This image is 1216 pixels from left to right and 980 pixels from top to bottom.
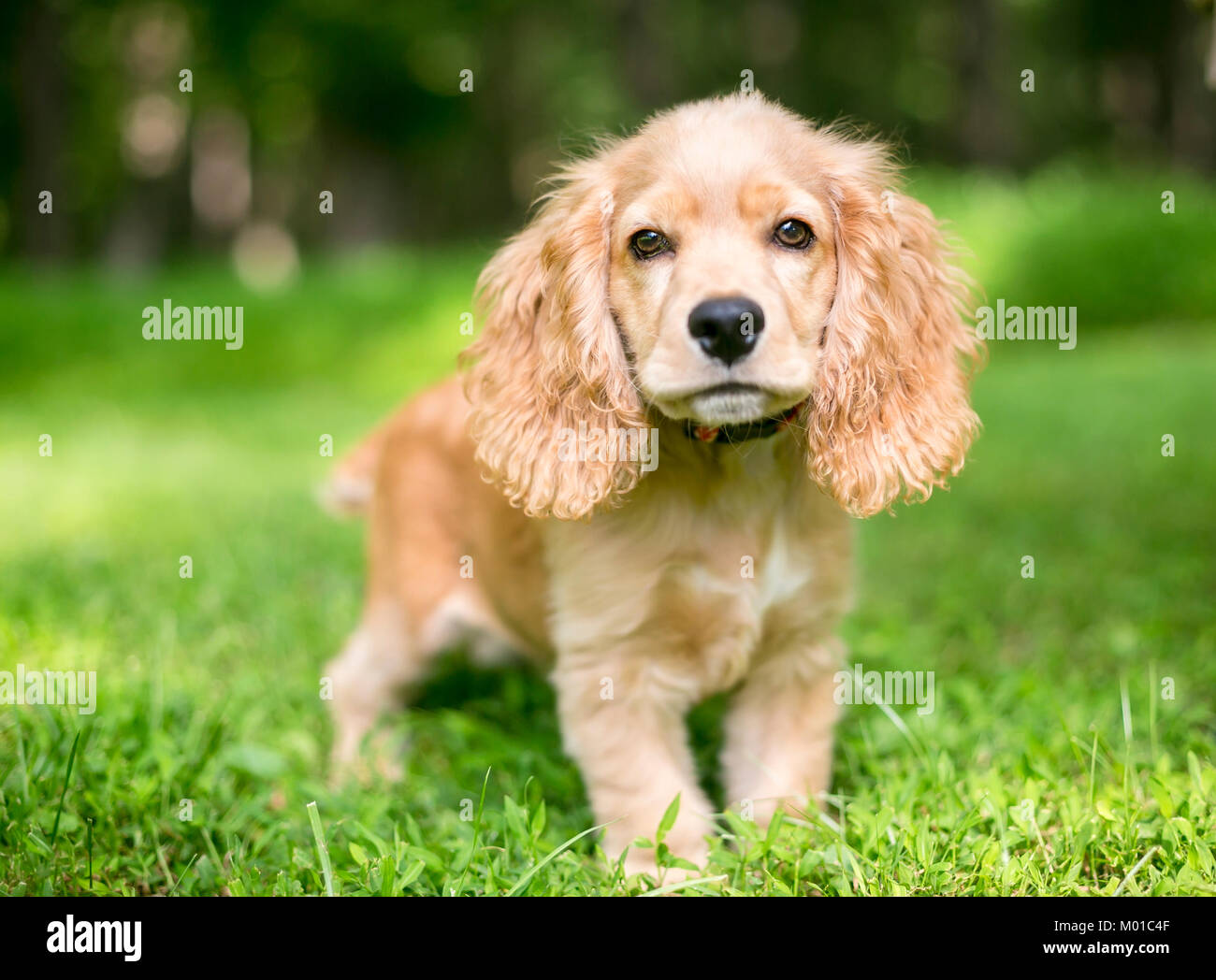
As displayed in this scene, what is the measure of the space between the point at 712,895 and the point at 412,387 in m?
10.5

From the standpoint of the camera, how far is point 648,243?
2.33m

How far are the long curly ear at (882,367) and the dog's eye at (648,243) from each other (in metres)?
0.41

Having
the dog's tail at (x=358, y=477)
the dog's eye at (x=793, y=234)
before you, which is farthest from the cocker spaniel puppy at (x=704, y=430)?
the dog's tail at (x=358, y=477)

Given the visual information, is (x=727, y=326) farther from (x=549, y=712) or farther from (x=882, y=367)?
(x=549, y=712)

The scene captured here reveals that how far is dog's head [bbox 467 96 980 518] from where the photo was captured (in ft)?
7.36

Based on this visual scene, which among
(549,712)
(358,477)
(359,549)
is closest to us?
(549,712)

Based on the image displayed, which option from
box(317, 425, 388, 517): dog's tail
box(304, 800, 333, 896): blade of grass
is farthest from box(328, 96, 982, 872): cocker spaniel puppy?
box(317, 425, 388, 517): dog's tail

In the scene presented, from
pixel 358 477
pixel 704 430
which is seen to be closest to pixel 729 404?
pixel 704 430

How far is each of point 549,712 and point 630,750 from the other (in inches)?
38.5

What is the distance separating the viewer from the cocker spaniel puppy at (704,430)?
2.30 meters

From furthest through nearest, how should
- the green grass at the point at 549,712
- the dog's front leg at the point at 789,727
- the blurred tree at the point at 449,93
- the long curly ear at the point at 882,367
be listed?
the blurred tree at the point at 449,93 → the dog's front leg at the point at 789,727 → the long curly ear at the point at 882,367 → the green grass at the point at 549,712

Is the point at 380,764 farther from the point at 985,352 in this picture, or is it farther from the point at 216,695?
the point at 985,352

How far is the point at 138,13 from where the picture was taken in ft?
63.9

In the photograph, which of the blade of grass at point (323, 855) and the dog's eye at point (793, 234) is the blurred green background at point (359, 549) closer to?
the blade of grass at point (323, 855)
